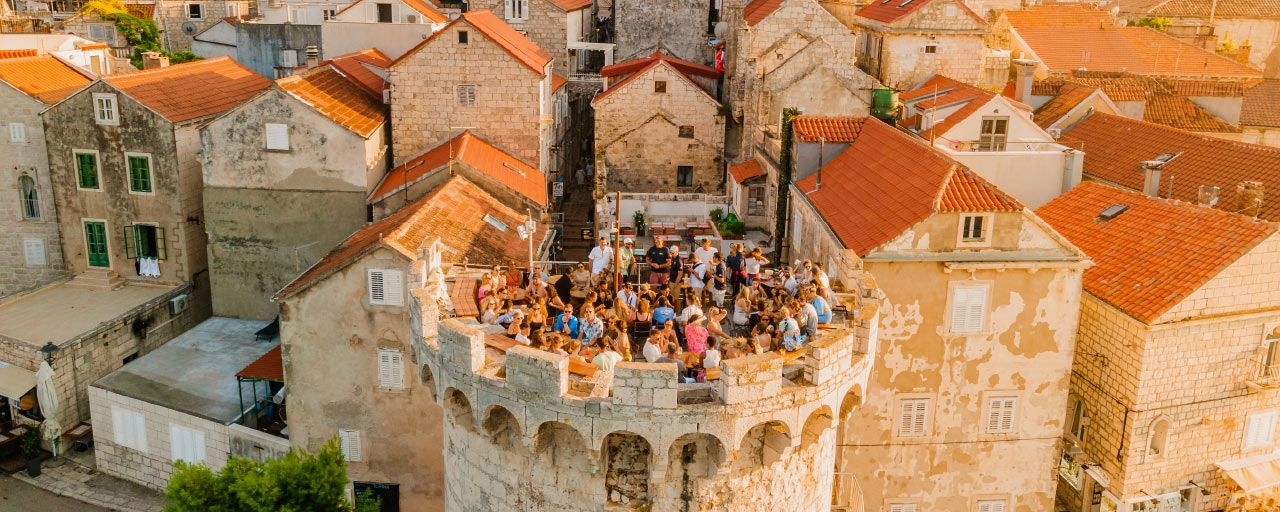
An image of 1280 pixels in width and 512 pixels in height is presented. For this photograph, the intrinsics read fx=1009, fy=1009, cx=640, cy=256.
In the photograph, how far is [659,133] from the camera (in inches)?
2010

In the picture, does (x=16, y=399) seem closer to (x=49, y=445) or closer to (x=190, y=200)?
(x=49, y=445)

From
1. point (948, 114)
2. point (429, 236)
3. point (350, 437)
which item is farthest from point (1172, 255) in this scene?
point (350, 437)

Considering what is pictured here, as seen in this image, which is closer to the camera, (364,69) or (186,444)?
(186,444)

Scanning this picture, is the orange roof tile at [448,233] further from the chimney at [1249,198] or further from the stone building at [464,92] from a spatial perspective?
the chimney at [1249,198]

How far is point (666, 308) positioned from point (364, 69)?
26.7 m

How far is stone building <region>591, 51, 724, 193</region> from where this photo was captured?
5056 centimetres

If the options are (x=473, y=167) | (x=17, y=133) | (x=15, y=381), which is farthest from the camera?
(x=17, y=133)

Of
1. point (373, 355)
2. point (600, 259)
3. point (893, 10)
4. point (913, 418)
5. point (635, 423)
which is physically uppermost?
point (893, 10)

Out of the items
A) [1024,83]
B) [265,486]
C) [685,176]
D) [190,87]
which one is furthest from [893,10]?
[265,486]

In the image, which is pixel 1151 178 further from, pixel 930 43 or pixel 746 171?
pixel 930 43

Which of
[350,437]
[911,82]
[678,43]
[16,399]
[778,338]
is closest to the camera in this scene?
[778,338]

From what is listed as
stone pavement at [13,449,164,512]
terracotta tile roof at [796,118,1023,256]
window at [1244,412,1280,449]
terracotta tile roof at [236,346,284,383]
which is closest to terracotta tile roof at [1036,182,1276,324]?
terracotta tile roof at [796,118,1023,256]

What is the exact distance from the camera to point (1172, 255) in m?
29.2

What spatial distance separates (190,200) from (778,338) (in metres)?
29.5
